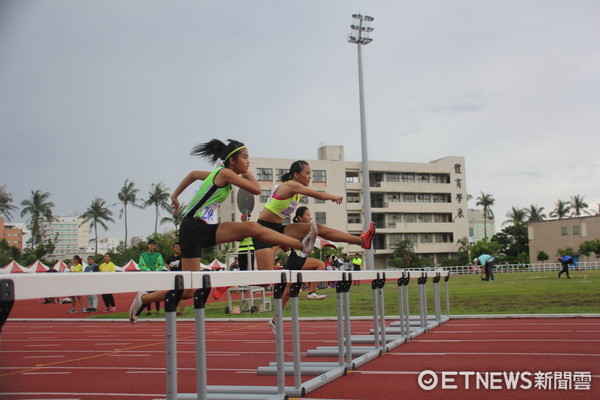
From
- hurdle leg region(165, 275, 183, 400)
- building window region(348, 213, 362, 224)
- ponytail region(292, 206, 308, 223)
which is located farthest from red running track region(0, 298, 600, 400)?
building window region(348, 213, 362, 224)

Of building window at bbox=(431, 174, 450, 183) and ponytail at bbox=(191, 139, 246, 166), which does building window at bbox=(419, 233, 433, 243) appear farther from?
ponytail at bbox=(191, 139, 246, 166)

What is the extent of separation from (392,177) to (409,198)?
2986 mm

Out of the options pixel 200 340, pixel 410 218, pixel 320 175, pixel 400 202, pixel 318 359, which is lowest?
pixel 318 359

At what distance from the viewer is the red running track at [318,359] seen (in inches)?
176

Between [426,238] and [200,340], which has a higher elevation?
[426,238]

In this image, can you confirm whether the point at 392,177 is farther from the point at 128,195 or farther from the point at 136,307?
the point at 136,307

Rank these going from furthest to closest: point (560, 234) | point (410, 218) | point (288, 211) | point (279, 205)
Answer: point (410, 218), point (560, 234), point (288, 211), point (279, 205)

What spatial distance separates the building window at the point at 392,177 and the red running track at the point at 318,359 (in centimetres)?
5082

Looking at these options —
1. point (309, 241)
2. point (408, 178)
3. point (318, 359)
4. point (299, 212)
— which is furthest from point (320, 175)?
point (309, 241)

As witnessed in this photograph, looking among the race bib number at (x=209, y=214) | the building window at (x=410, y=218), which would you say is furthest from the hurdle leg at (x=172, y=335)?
the building window at (x=410, y=218)

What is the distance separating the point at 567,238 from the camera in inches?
2282

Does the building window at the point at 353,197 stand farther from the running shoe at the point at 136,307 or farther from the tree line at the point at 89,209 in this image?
the running shoe at the point at 136,307
